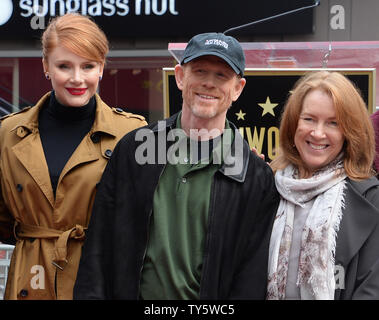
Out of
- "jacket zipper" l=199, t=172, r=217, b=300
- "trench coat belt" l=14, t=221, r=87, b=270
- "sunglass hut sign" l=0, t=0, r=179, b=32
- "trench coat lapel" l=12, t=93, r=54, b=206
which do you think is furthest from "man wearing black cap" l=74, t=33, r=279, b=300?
"sunglass hut sign" l=0, t=0, r=179, b=32

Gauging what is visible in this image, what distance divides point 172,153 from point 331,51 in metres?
1.91

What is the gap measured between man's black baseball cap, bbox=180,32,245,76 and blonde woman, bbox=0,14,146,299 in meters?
0.50

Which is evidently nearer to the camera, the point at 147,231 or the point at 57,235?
the point at 147,231

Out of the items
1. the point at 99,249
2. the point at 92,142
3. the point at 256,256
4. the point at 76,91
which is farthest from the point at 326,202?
the point at 76,91

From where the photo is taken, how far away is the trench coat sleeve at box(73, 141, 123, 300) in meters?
2.75

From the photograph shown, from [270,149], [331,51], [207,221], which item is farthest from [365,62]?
[207,221]

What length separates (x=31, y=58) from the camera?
7.98 meters

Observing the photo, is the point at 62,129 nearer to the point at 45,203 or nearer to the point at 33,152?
the point at 33,152

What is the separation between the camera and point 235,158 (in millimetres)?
2758

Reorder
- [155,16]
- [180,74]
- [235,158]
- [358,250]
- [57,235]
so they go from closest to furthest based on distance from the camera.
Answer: [358,250]
[235,158]
[180,74]
[57,235]
[155,16]

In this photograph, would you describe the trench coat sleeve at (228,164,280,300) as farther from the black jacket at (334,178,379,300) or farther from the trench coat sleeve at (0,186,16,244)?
the trench coat sleeve at (0,186,16,244)

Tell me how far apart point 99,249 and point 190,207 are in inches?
16.0

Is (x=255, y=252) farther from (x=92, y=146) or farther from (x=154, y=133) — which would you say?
(x=92, y=146)

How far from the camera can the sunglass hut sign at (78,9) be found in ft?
25.4
